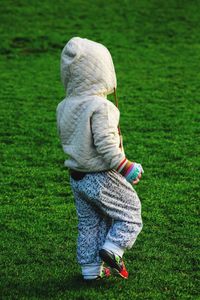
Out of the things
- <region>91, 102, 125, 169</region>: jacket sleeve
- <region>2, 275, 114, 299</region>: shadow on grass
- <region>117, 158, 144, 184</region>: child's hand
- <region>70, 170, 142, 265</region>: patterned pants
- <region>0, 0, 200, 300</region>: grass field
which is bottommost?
<region>0, 0, 200, 300</region>: grass field

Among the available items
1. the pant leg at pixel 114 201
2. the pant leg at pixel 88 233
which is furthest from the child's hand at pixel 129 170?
the pant leg at pixel 88 233

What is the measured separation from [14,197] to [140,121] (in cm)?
299

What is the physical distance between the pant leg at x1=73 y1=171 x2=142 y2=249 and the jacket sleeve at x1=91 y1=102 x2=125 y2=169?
0.53 feet

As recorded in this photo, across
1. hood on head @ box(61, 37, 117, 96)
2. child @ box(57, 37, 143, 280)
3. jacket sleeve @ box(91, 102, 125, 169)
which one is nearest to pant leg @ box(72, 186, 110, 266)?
child @ box(57, 37, 143, 280)

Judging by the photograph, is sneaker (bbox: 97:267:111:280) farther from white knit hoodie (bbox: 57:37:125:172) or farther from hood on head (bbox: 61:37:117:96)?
hood on head (bbox: 61:37:117:96)

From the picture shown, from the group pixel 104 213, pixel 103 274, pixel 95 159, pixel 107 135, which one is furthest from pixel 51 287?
pixel 107 135

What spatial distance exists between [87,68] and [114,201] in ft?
2.39

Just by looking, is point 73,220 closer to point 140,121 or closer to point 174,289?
point 174,289

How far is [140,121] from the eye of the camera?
863 centimetres

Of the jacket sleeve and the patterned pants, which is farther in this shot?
the patterned pants

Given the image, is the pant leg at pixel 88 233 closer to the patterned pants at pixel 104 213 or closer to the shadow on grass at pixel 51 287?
the patterned pants at pixel 104 213

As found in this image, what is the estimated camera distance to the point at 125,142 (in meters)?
7.73

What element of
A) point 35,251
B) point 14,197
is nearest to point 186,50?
point 14,197

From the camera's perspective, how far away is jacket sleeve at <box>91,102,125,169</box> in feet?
12.7
